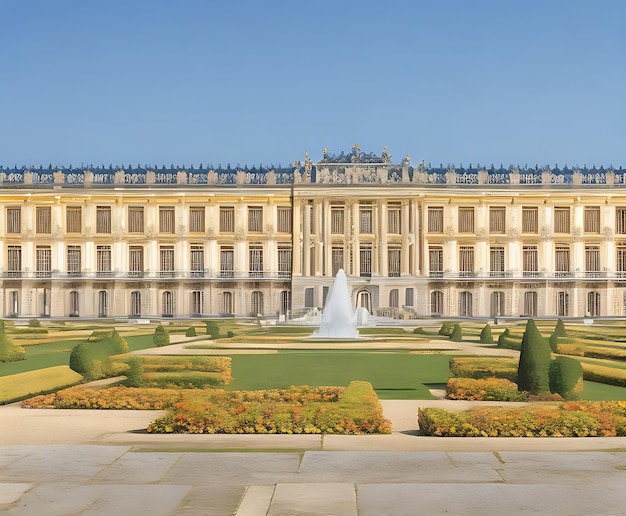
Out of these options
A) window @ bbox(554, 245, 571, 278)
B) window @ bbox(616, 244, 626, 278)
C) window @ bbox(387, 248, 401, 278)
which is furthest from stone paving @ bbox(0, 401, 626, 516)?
window @ bbox(616, 244, 626, 278)

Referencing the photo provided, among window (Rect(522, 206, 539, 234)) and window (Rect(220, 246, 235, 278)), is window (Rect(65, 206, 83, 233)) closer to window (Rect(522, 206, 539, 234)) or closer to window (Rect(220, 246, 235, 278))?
window (Rect(220, 246, 235, 278))

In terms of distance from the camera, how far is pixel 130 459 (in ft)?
40.7

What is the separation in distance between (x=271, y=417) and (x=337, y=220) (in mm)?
54052

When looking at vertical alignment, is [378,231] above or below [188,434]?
above

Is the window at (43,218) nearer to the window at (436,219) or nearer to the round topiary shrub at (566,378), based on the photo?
the window at (436,219)

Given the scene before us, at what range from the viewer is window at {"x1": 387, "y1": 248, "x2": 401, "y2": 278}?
6812 centimetres

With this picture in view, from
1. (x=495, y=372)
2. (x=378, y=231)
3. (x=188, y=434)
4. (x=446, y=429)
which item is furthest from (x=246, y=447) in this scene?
(x=378, y=231)

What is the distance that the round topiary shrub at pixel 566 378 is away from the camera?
19625 mm

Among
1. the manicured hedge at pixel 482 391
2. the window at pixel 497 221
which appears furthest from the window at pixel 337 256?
the manicured hedge at pixel 482 391

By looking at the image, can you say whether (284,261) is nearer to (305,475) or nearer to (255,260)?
(255,260)

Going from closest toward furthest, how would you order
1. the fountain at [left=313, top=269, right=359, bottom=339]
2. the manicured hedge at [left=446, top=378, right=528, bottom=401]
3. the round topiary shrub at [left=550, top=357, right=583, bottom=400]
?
1. the round topiary shrub at [left=550, top=357, right=583, bottom=400]
2. the manicured hedge at [left=446, top=378, right=528, bottom=401]
3. the fountain at [left=313, top=269, right=359, bottom=339]

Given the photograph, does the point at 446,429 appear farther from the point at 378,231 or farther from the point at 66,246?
the point at 66,246

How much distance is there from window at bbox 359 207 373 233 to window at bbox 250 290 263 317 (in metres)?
8.40

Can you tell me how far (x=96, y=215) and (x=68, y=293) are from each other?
5850 millimetres
